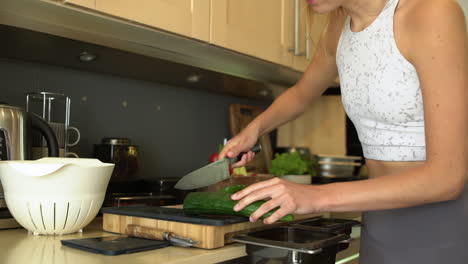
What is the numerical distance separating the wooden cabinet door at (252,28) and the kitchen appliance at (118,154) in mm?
409

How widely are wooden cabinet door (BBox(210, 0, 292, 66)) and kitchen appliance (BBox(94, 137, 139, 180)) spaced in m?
0.41

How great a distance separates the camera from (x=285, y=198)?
2.55 ft

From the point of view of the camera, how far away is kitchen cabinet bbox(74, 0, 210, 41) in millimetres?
1036

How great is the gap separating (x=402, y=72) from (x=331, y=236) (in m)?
0.33

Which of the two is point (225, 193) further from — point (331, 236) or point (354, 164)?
point (354, 164)

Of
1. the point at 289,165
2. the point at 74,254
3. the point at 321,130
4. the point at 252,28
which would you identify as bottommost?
the point at 74,254

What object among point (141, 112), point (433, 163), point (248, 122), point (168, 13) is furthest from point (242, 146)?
point (248, 122)

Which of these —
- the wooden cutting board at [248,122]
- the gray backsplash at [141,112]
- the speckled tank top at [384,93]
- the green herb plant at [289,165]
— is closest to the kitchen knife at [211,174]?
the speckled tank top at [384,93]

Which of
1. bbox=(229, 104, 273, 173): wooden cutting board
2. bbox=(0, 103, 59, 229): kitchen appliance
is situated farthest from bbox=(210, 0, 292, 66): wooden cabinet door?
bbox=(0, 103, 59, 229): kitchen appliance

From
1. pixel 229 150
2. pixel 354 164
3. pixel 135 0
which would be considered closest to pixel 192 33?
pixel 135 0

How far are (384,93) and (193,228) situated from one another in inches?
17.2

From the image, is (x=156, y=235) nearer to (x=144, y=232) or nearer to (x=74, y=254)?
(x=144, y=232)

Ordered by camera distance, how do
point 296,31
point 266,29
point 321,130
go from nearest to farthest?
point 266,29
point 296,31
point 321,130

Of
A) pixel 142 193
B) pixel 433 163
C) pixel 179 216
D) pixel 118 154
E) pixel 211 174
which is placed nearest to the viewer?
pixel 433 163
